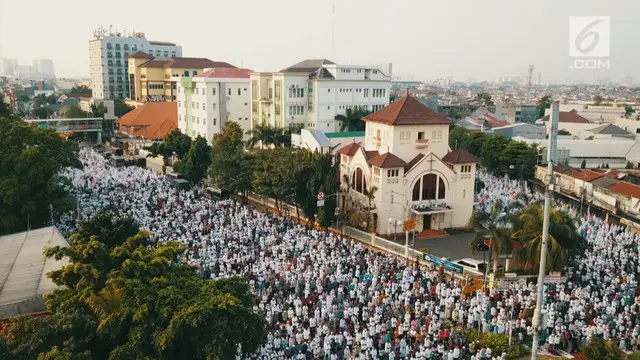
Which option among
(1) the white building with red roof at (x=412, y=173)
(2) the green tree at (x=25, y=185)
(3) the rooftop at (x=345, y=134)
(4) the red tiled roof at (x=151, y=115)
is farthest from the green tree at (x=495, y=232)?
(4) the red tiled roof at (x=151, y=115)

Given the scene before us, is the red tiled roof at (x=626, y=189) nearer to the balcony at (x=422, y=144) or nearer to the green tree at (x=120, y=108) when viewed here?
the balcony at (x=422, y=144)

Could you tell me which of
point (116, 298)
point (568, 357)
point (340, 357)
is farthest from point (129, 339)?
point (568, 357)

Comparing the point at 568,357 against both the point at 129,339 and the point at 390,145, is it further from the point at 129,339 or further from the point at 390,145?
the point at 390,145

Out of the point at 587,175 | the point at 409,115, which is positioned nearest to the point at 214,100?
the point at 409,115

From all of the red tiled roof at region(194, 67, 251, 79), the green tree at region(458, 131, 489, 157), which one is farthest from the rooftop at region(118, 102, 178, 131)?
the green tree at region(458, 131, 489, 157)

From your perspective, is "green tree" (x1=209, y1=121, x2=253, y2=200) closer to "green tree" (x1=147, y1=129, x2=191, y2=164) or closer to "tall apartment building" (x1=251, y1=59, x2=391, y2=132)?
"green tree" (x1=147, y1=129, x2=191, y2=164)

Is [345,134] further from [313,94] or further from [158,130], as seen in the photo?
[158,130]
